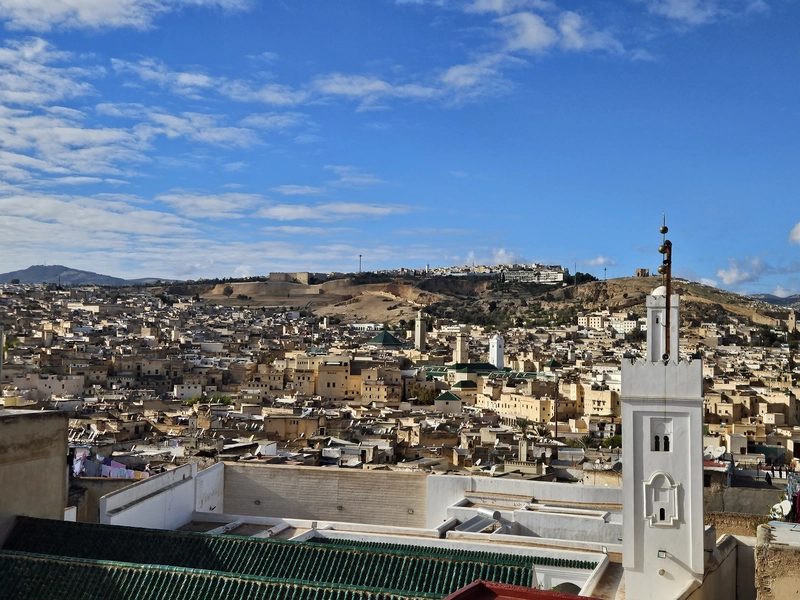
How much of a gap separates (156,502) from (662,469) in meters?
4.77

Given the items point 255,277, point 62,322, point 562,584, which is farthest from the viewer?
point 255,277

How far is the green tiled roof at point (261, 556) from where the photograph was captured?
5.82 meters

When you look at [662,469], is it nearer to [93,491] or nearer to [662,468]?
[662,468]

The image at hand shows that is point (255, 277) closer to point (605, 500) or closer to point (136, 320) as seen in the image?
point (136, 320)

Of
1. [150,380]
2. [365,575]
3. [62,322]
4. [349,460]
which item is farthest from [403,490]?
[62,322]

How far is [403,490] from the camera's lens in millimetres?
9875

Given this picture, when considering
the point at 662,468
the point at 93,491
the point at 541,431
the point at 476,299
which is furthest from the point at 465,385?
the point at 476,299

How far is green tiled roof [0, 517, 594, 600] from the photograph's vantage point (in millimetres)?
5816

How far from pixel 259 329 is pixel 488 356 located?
2218 cm

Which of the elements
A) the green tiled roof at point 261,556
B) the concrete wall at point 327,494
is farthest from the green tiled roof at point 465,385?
the green tiled roof at point 261,556

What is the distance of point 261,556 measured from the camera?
246 inches

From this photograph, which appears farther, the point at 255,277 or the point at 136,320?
the point at 255,277

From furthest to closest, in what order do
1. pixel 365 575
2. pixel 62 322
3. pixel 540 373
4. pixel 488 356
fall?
pixel 62 322 → pixel 488 356 → pixel 540 373 → pixel 365 575

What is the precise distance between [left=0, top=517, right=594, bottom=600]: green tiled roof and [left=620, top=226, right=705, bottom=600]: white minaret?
87cm
